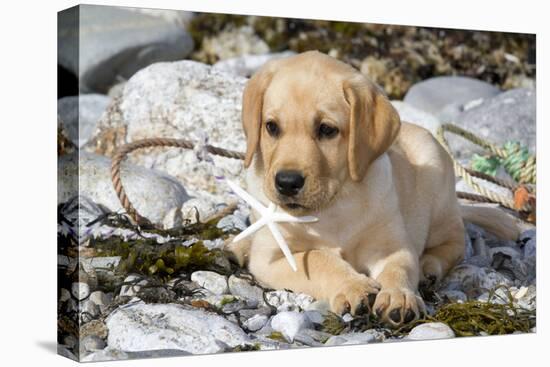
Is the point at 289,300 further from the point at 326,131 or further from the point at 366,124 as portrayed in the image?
the point at 366,124

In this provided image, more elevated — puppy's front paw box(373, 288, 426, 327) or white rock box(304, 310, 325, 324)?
puppy's front paw box(373, 288, 426, 327)

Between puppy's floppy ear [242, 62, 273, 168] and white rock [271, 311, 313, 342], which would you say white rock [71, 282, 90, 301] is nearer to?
white rock [271, 311, 313, 342]

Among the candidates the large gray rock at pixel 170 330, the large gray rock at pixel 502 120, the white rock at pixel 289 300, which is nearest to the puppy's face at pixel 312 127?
the white rock at pixel 289 300

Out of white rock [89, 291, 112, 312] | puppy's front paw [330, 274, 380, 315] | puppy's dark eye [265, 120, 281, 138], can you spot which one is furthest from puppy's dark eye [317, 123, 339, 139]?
white rock [89, 291, 112, 312]

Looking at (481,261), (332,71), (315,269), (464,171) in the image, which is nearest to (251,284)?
(315,269)

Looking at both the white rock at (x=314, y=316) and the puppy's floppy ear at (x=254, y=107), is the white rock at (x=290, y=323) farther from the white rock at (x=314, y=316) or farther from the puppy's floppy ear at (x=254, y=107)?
the puppy's floppy ear at (x=254, y=107)

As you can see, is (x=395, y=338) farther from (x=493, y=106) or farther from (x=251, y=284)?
(x=493, y=106)

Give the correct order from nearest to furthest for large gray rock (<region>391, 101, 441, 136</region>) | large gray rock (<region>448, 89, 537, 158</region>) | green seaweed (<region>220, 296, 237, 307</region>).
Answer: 1. green seaweed (<region>220, 296, 237, 307</region>)
2. large gray rock (<region>448, 89, 537, 158</region>)
3. large gray rock (<region>391, 101, 441, 136</region>)

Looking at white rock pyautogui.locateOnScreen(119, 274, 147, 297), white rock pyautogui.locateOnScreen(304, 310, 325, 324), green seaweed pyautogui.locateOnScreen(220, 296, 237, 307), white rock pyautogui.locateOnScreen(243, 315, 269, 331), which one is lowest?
white rock pyautogui.locateOnScreen(243, 315, 269, 331)
